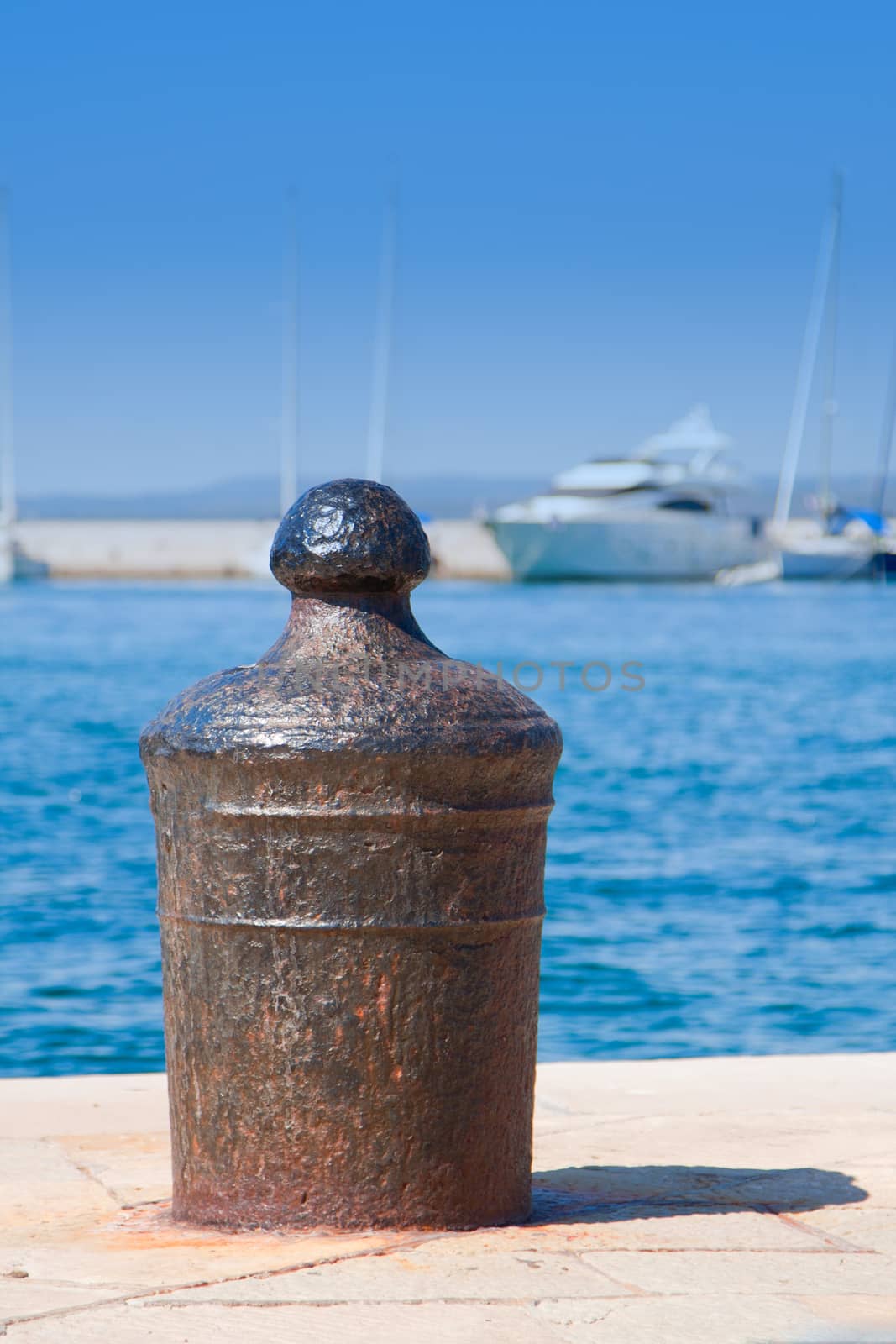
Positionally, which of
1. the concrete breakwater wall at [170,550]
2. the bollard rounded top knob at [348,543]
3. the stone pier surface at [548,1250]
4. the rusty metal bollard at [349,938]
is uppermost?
the bollard rounded top knob at [348,543]

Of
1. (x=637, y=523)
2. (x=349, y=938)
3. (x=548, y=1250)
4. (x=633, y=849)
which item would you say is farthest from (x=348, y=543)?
(x=637, y=523)

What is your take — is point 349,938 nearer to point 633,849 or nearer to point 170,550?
point 633,849

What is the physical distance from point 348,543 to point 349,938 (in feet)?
2.62

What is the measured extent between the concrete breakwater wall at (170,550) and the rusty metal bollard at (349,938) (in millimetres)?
71458

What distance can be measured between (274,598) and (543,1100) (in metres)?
62.2

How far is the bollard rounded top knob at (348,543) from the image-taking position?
3.58m

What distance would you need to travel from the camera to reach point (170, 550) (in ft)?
259

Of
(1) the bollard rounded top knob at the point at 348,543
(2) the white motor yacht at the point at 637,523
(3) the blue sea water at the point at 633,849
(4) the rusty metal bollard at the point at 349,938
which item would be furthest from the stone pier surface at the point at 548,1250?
(2) the white motor yacht at the point at 637,523

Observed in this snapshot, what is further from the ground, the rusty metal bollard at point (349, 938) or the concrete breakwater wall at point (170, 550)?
the rusty metal bollard at point (349, 938)

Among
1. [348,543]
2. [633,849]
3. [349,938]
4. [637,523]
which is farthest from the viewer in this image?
[637,523]

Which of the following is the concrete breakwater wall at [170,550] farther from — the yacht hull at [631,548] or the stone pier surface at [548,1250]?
the stone pier surface at [548,1250]

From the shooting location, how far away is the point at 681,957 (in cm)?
1209

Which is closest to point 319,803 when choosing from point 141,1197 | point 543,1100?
point 141,1197

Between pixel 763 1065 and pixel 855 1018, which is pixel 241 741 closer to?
pixel 763 1065
